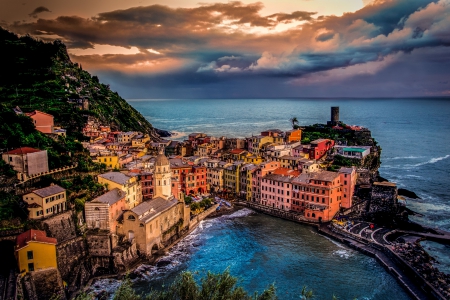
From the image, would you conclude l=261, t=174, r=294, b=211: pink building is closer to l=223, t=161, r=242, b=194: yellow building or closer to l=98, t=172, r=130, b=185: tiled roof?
l=223, t=161, r=242, b=194: yellow building

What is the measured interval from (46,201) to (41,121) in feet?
81.2

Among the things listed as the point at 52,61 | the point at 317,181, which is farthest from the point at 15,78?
the point at 317,181

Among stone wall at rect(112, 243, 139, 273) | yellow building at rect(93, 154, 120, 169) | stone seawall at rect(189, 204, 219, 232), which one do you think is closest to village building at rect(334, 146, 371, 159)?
stone seawall at rect(189, 204, 219, 232)

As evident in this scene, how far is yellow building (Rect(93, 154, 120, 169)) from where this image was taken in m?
56.2

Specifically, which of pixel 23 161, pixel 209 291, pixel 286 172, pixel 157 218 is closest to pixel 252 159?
pixel 286 172

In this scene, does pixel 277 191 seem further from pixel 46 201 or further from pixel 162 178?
pixel 46 201

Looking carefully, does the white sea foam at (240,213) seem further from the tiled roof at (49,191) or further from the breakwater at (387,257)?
the tiled roof at (49,191)

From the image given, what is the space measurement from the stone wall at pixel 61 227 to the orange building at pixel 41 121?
24.1m

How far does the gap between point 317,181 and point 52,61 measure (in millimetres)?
80999

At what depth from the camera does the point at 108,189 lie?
1810 inches

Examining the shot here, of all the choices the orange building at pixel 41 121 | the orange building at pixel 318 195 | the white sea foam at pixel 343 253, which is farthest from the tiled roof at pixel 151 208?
the orange building at pixel 41 121

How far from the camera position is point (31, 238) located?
33000 mm

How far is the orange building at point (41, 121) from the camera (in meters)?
57.8

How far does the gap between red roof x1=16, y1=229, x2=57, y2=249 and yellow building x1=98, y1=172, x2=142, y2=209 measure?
11756 mm
